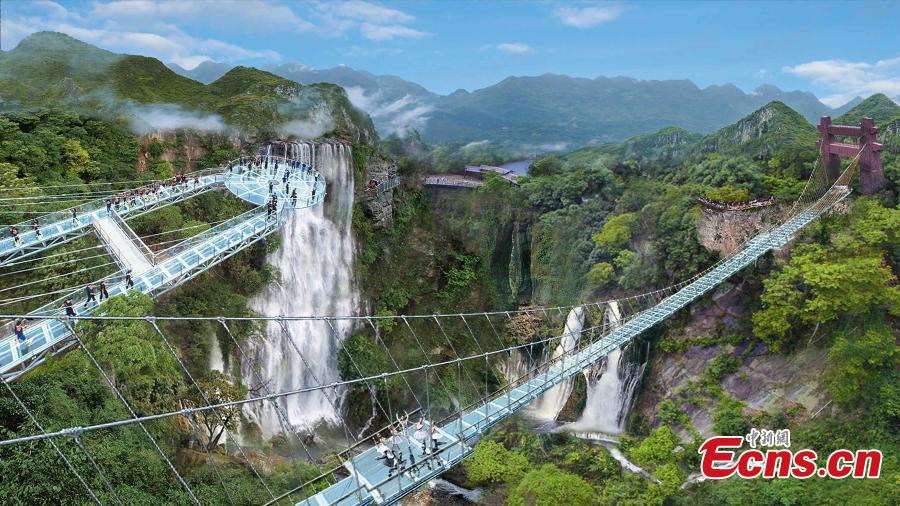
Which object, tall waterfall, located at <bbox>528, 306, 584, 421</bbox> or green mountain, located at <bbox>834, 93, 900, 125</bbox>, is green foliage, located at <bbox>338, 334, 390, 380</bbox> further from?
green mountain, located at <bbox>834, 93, 900, 125</bbox>

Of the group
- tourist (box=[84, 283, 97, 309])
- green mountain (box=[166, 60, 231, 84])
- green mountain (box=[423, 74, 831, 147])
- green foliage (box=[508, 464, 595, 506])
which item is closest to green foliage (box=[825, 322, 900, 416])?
green foliage (box=[508, 464, 595, 506])

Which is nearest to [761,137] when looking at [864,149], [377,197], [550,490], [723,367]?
[864,149]

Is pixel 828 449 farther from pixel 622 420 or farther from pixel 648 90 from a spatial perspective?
pixel 648 90

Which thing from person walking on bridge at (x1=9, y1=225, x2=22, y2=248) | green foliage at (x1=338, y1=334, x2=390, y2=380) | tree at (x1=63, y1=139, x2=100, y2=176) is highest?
tree at (x1=63, y1=139, x2=100, y2=176)

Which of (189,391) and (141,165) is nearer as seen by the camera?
(189,391)

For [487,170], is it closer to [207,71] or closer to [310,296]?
[310,296]

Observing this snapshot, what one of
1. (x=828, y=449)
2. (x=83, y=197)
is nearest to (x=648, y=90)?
(x=828, y=449)

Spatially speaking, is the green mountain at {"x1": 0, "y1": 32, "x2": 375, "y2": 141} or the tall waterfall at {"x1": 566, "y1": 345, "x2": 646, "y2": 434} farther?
the green mountain at {"x1": 0, "y1": 32, "x2": 375, "y2": 141}
